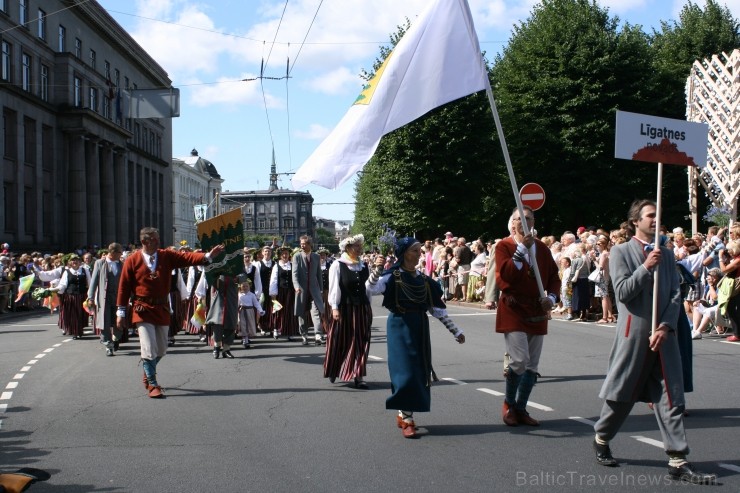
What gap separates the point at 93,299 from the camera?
51.8ft

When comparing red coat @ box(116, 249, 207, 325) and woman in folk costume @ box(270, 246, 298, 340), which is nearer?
red coat @ box(116, 249, 207, 325)

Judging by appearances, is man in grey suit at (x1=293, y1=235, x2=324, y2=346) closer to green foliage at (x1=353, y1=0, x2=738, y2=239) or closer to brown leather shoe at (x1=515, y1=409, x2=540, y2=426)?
brown leather shoe at (x1=515, y1=409, x2=540, y2=426)

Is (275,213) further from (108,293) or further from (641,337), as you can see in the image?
(641,337)

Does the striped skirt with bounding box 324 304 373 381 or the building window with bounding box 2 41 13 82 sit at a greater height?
the building window with bounding box 2 41 13 82

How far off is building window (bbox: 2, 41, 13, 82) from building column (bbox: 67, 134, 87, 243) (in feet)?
26.9

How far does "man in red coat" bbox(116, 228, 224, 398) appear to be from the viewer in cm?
970

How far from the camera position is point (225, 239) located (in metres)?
12.3

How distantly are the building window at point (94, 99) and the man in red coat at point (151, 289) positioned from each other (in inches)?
1788

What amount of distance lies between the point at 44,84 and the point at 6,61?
541 cm

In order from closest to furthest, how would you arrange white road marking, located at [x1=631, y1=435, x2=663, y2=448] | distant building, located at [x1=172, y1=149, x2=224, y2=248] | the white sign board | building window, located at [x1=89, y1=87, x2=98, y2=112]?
the white sign board
white road marking, located at [x1=631, y1=435, x2=663, y2=448]
building window, located at [x1=89, y1=87, x2=98, y2=112]
distant building, located at [x1=172, y1=149, x2=224, y2=248]

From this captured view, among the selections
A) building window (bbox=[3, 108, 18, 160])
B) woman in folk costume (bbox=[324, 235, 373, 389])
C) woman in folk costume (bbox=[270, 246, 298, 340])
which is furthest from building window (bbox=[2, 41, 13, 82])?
woman in folk costume (bbox=[324, 235, 373, 389])

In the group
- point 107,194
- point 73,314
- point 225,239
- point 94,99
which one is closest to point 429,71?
point 225,239

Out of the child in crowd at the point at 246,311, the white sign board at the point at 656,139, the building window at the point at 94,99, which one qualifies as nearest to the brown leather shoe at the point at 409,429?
the white sign board at the point at 656,139

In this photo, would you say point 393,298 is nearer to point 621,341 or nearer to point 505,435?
point 505,435
